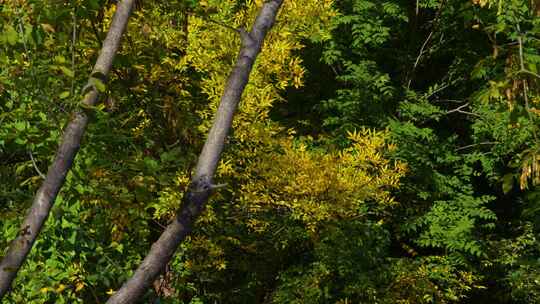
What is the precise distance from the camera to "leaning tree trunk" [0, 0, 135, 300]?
8.66 ft

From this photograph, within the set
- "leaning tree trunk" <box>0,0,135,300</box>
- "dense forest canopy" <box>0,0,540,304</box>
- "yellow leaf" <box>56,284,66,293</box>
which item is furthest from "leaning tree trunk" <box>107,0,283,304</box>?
"yellow leaf" <box>56,284,66,293</box>

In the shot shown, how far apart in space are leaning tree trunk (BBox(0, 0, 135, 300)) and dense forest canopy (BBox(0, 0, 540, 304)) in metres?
0.05

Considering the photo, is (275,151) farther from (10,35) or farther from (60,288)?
(10,35)

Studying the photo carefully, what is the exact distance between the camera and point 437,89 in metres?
13.1

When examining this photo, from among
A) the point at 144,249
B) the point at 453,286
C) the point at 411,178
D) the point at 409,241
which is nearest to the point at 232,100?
the point at 144,249

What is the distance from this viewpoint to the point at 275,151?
8070mm

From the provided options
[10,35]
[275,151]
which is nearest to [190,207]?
[10,35]

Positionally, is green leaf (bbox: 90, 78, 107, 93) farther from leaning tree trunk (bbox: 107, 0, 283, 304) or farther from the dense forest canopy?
leaning tree trunk (bbox: 107, 0, 283, 304)

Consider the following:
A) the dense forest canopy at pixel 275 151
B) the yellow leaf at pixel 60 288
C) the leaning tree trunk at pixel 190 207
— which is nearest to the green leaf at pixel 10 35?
the dense forest canopy at pixel 275 151

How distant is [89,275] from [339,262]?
4706 millimetres

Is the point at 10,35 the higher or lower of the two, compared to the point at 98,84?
higher

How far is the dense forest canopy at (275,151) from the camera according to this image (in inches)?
127

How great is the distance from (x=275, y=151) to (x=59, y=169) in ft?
17.8

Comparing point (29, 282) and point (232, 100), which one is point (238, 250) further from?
point (232, 100)
